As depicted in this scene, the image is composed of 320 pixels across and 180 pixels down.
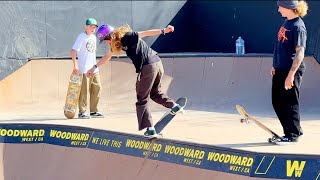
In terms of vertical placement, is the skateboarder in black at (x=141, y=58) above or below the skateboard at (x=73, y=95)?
above

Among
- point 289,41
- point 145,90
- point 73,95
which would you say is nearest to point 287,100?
point 289,41

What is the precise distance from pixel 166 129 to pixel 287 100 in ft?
8.14

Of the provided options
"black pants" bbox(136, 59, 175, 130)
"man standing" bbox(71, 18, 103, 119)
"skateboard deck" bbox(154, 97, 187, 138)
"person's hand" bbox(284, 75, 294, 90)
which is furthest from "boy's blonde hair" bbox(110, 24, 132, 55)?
"man standing" bbox(71, 18, 103, 119)

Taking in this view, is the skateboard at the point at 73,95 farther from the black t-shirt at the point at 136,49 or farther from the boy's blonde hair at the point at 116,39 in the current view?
the boy's blonde hair at the point at 116,39

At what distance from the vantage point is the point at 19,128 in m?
9.67

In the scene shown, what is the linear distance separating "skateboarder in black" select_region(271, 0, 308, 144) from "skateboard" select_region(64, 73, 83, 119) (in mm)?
4180

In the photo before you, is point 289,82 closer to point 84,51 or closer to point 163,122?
point 163,122

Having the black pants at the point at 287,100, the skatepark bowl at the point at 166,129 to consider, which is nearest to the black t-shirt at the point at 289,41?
the black pants at the point at 287,100

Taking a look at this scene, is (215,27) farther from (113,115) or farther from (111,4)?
(113,115)

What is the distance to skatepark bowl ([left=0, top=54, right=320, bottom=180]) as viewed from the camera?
23.9 ft

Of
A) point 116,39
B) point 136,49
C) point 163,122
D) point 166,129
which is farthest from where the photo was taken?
point 166,129

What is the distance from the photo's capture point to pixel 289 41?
289 inches

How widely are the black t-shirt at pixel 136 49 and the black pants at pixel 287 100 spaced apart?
174 centimetres

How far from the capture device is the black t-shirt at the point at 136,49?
8.24 metres
